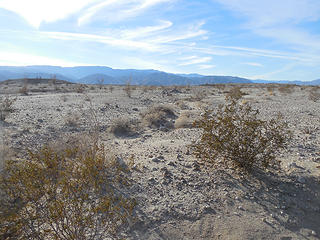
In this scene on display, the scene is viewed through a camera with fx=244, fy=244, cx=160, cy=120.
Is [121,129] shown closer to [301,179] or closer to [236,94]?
[301,179]

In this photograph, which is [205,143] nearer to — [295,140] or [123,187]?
[123,187]

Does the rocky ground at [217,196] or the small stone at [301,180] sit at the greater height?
the small stone at [301,180]

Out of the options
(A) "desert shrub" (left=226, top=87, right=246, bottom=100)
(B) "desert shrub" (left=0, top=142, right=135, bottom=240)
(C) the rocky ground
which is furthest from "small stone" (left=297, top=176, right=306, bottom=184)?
(A) "desert shrub" (left=226, top=87, right=246, bottom=100)

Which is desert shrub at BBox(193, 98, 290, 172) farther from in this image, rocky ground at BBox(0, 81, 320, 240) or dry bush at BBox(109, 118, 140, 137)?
dry bush at BBox(109, 118, 140, 137)

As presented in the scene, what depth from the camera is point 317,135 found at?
22.9ft

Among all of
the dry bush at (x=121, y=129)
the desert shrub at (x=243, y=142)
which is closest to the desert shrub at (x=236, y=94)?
the dry bush at (x=121, y=129)

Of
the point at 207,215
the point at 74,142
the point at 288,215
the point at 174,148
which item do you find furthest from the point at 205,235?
the point at 74,142

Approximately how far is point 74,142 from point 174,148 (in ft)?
8.18

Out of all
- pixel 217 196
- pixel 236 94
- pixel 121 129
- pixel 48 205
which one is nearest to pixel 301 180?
pixel 217 196

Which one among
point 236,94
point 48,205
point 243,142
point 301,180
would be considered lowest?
point 301,180

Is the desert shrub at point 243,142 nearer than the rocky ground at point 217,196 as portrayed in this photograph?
No

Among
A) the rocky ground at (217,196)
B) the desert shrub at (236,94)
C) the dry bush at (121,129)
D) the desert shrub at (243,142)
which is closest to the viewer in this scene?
the rocky ground at (217,196)

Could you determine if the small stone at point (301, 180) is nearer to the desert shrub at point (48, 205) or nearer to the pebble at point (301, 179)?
the pebble at point (301, 179)

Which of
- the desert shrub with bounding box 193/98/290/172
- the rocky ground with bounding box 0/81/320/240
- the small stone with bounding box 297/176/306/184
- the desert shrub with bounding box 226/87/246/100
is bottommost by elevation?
the rocky ground with bounding box 0/81/320/240
